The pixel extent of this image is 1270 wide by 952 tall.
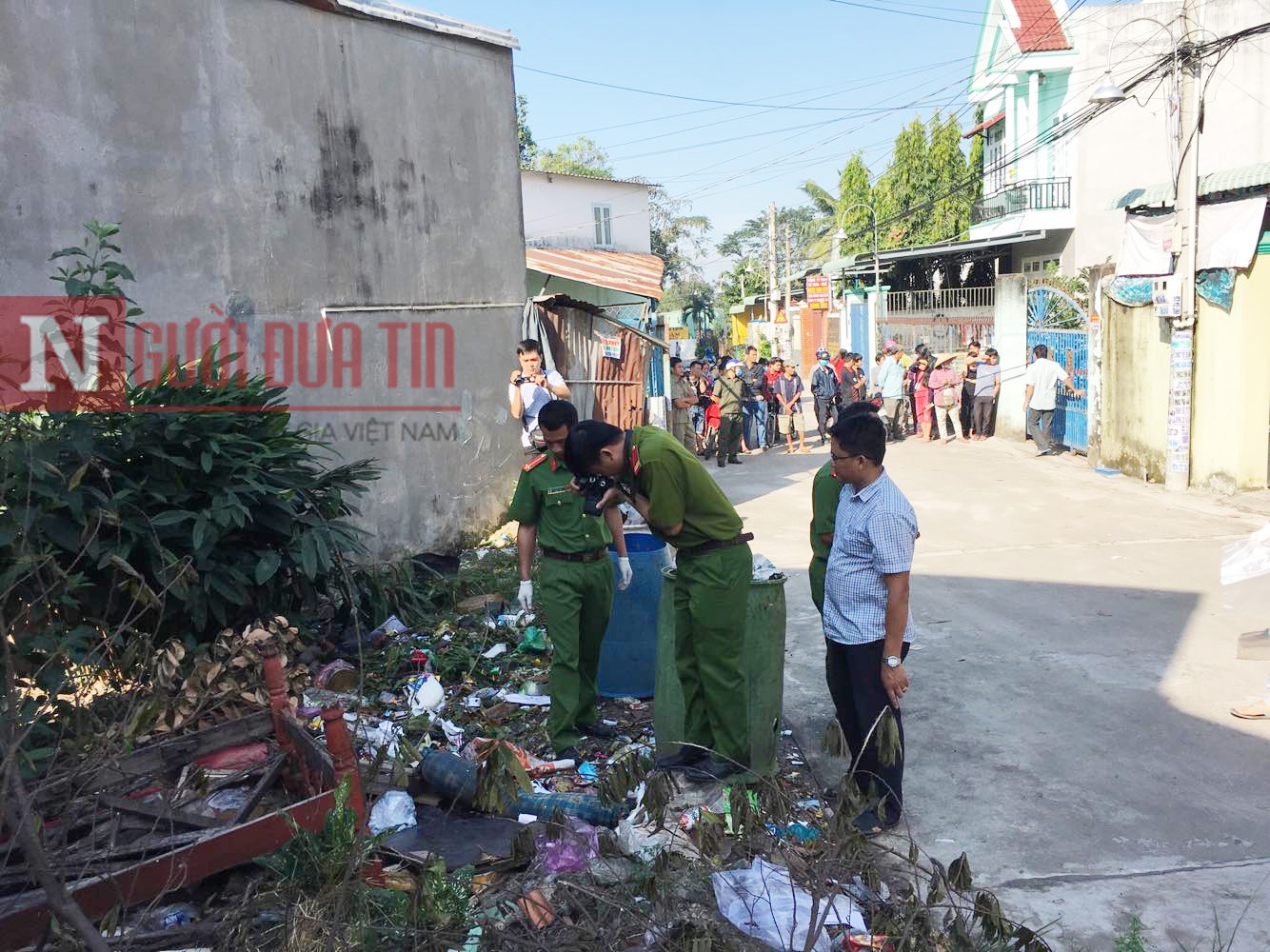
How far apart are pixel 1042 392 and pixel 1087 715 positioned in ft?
31.1

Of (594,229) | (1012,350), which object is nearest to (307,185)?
(1012,350)

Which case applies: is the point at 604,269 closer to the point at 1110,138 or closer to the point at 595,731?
the point at 595,731

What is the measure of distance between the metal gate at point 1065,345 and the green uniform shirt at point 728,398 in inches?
171

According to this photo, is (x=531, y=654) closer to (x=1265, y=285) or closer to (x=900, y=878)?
(x=900, y=878)

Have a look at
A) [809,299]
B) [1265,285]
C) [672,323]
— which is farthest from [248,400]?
[672,323]

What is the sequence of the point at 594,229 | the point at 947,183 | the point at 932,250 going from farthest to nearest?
the point at 947,183, the point at 594,229, the point at 932,250

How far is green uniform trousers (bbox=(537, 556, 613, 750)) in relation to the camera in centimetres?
482

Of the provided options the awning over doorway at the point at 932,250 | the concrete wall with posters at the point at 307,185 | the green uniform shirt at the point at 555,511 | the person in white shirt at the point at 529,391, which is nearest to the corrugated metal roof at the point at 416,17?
the concrete wall with posters at the point at 307,185

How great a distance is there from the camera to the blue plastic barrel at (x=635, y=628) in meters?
5.38

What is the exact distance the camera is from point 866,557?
153 inches

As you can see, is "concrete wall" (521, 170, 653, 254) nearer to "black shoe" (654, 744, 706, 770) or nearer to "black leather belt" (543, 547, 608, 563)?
"black leather belt" (543, 547, 608, 563)

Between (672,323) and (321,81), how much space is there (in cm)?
3007

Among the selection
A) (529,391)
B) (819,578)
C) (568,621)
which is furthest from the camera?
(529,391)

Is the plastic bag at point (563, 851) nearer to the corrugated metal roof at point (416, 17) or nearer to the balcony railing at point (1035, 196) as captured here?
the corrugated metal roof at point (416, 17)
